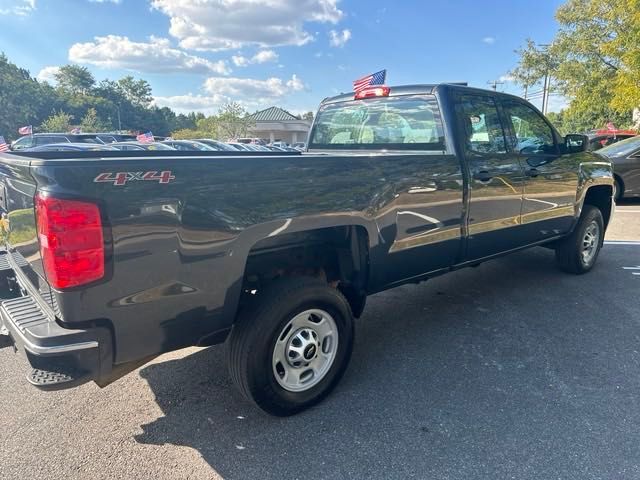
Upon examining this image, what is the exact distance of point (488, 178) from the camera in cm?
375

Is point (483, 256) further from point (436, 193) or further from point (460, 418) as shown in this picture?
point (460, 418)

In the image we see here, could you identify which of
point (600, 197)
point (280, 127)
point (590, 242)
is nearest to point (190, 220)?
point (590, 242)

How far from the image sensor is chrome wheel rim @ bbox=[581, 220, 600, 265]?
539cm

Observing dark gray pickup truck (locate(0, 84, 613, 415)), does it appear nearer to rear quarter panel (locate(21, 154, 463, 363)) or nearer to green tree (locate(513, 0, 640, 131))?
rear quarter panel (locate(21, 154, 463, 363))

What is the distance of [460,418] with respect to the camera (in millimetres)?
2693

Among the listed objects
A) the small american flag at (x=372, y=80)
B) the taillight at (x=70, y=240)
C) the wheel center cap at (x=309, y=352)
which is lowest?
the wheel center cap at (x=309, y=352)

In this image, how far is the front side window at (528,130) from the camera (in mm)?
4199

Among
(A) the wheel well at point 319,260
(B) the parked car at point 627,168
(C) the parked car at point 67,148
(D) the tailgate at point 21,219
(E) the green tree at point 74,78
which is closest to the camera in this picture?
(D) the tailgate at point 21,219

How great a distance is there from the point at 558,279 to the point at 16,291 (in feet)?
17.5

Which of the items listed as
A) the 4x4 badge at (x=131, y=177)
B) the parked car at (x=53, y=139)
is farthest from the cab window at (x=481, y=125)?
the parked car at (x=53, y=139)

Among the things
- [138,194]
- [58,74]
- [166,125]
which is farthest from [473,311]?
[58,74]

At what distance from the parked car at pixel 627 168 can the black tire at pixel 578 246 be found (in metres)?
5.95

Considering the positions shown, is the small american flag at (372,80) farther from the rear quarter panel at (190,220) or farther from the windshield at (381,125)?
the rear quarter panel at (190,220)

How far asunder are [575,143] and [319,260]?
3467 mm
